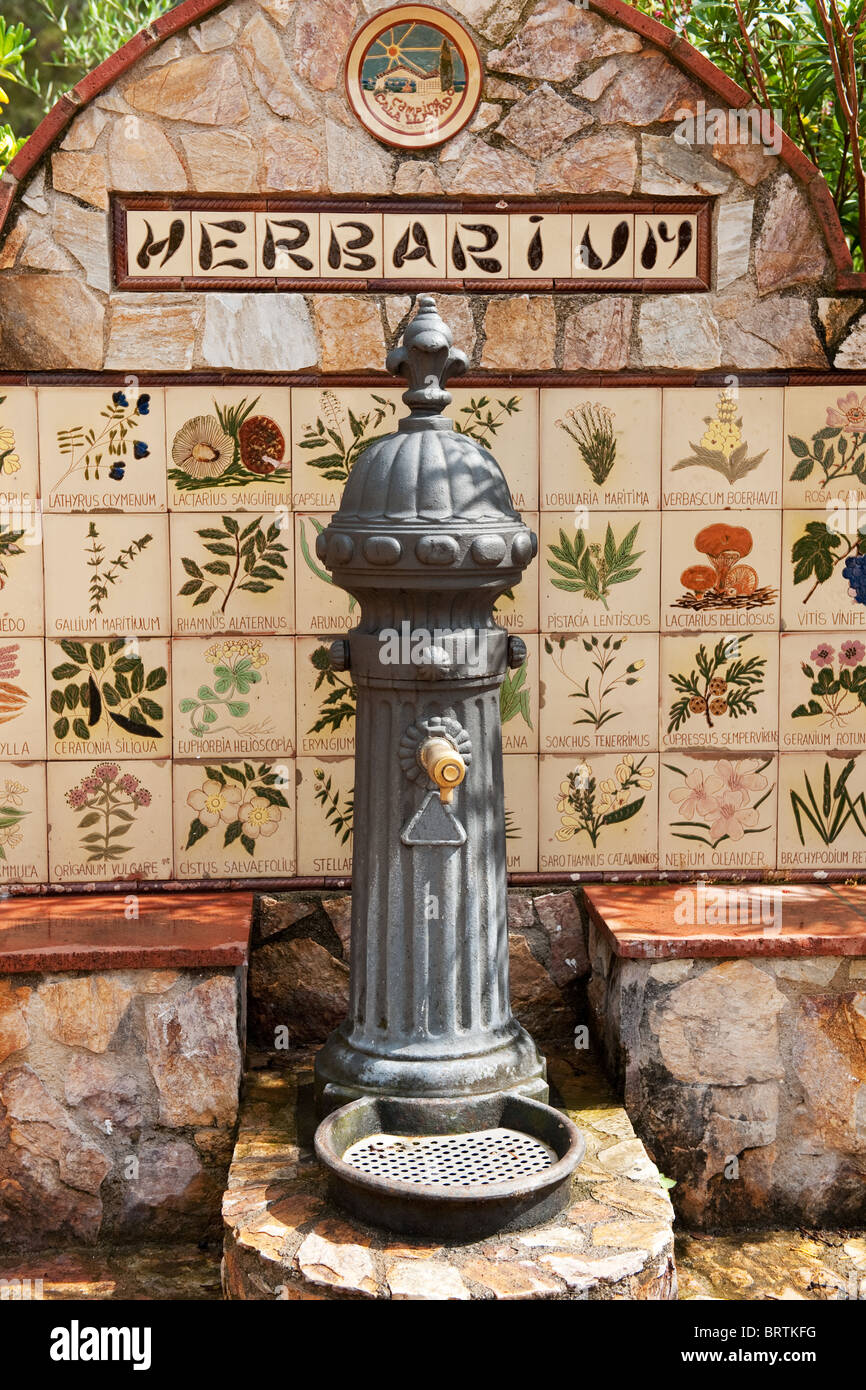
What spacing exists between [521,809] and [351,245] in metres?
1.82

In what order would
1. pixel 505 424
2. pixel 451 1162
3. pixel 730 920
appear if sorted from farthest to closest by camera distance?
pixel 505 424 → pixel 730 920 → pixel 451 1162

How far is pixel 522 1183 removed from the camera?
129 inches

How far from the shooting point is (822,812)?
475 centimetres

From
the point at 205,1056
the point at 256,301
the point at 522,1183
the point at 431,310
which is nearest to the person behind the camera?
the point at 522,1183

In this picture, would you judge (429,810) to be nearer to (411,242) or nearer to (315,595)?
(315,595)

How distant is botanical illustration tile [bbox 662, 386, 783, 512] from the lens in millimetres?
4598

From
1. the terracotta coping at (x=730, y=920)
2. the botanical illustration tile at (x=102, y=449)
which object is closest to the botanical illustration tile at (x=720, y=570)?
the terracotta coping at (x=730, y=920)

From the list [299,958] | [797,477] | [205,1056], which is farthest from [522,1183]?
[797,477]

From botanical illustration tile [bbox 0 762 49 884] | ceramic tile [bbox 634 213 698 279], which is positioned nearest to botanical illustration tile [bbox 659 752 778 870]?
ceramic tile [bbox 634 213 698 279]

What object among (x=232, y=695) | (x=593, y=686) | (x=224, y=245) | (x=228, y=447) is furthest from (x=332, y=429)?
(x=593, y=686)

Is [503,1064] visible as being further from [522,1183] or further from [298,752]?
[298,752]

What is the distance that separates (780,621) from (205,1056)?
222cm

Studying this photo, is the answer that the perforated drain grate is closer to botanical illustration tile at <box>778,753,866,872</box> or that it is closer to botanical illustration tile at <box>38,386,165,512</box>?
botanical illustration tile at <box>778,753,866,872</box>

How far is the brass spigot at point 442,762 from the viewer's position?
3.55 m
